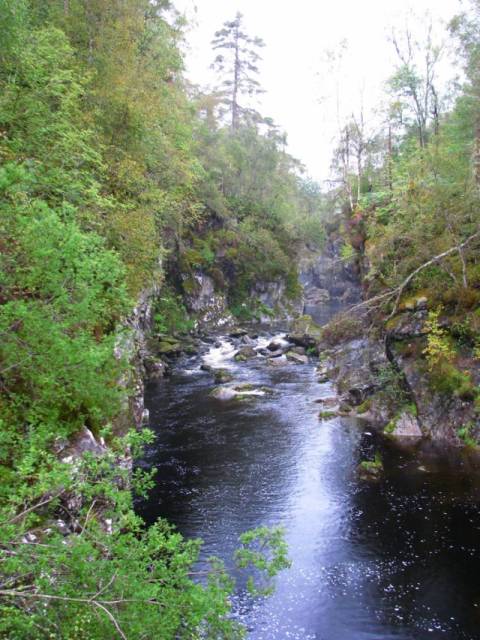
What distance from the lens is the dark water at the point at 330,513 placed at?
1016 centimetres

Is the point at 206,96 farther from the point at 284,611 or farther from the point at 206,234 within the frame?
the point at 284,611

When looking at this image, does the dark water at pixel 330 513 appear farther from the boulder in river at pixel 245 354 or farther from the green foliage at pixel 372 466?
the boulder in river at pixel 245 354

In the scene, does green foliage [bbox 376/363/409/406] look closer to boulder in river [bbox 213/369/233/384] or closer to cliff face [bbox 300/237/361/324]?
boulder in river [bbox 213/369/233/384]

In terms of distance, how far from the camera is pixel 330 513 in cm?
1423

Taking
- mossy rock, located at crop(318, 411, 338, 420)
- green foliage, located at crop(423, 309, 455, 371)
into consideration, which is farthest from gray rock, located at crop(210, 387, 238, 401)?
green foliage, located at crop(423, 309, 455, 371)

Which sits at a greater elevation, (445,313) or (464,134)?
(464,134)

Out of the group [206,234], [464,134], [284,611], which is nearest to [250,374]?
[464,134]

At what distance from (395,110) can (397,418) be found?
24.9 m

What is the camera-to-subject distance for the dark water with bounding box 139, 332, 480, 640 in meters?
10.2

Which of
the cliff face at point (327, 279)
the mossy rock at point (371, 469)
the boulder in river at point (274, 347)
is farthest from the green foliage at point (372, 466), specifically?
the cliff face at point (327, 279)

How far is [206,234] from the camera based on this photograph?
53344mm

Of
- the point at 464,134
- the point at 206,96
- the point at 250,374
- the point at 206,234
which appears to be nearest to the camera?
the point at 464,134

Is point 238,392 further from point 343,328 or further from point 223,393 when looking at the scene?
point 343,328

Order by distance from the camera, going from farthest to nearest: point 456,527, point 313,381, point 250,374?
1. point 250,374
2. point 313,381
3. point 456,527
